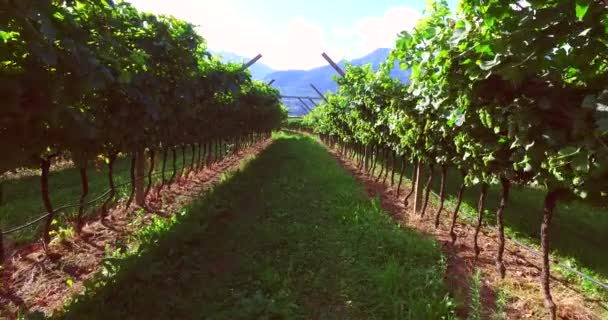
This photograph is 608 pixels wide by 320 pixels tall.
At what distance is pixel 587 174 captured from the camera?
3.24 meters

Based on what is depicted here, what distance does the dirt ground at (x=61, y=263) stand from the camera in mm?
4680

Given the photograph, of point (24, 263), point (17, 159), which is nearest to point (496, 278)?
point (17, 159)

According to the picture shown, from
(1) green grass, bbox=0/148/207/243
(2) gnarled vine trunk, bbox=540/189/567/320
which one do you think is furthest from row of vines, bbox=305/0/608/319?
(1) green grass, bbox=0/148/207/243

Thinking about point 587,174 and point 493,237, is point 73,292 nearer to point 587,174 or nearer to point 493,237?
point 587,174

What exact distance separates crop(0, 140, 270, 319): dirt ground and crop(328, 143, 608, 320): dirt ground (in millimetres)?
4802

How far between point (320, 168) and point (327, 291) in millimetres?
9805

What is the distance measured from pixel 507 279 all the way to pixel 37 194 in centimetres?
1162

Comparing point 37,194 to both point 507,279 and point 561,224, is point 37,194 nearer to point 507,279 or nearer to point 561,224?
point 507,279

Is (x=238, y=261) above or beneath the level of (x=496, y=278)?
beneath

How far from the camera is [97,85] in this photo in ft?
9.29

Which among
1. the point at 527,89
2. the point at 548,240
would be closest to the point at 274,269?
the point at 548,240

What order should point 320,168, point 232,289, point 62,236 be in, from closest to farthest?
point 232,289
point 62,236
point 320,168

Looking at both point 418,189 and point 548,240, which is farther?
point 418,189

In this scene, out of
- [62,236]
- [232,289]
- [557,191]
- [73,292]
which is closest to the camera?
[557,191]
